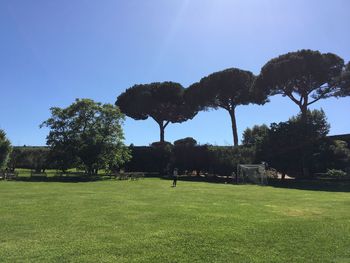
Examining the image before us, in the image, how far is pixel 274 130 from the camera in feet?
157

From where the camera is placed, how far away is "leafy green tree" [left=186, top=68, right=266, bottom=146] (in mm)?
56406

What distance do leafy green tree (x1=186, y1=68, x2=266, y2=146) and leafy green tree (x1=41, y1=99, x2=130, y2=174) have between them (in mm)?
14661

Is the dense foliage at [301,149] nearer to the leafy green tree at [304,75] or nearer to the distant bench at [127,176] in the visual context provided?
the leafy green tree at [304,75]

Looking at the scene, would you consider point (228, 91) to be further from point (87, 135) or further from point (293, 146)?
point (87, 135)

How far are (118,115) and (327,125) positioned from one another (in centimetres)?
2355

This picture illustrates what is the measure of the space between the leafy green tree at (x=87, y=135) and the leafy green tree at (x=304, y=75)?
1856 cm

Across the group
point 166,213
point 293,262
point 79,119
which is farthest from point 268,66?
point 293,262

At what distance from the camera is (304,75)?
4725cm

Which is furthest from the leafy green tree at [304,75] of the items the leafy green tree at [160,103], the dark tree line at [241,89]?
the leafy green tree at [160,103]

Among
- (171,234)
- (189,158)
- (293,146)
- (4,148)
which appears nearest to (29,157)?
(4,148)

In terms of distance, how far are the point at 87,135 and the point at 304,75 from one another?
24.6 metres

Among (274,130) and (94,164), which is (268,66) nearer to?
(274,130)

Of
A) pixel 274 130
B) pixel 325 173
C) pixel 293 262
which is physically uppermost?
pixel 274 130

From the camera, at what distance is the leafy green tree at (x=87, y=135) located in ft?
152
